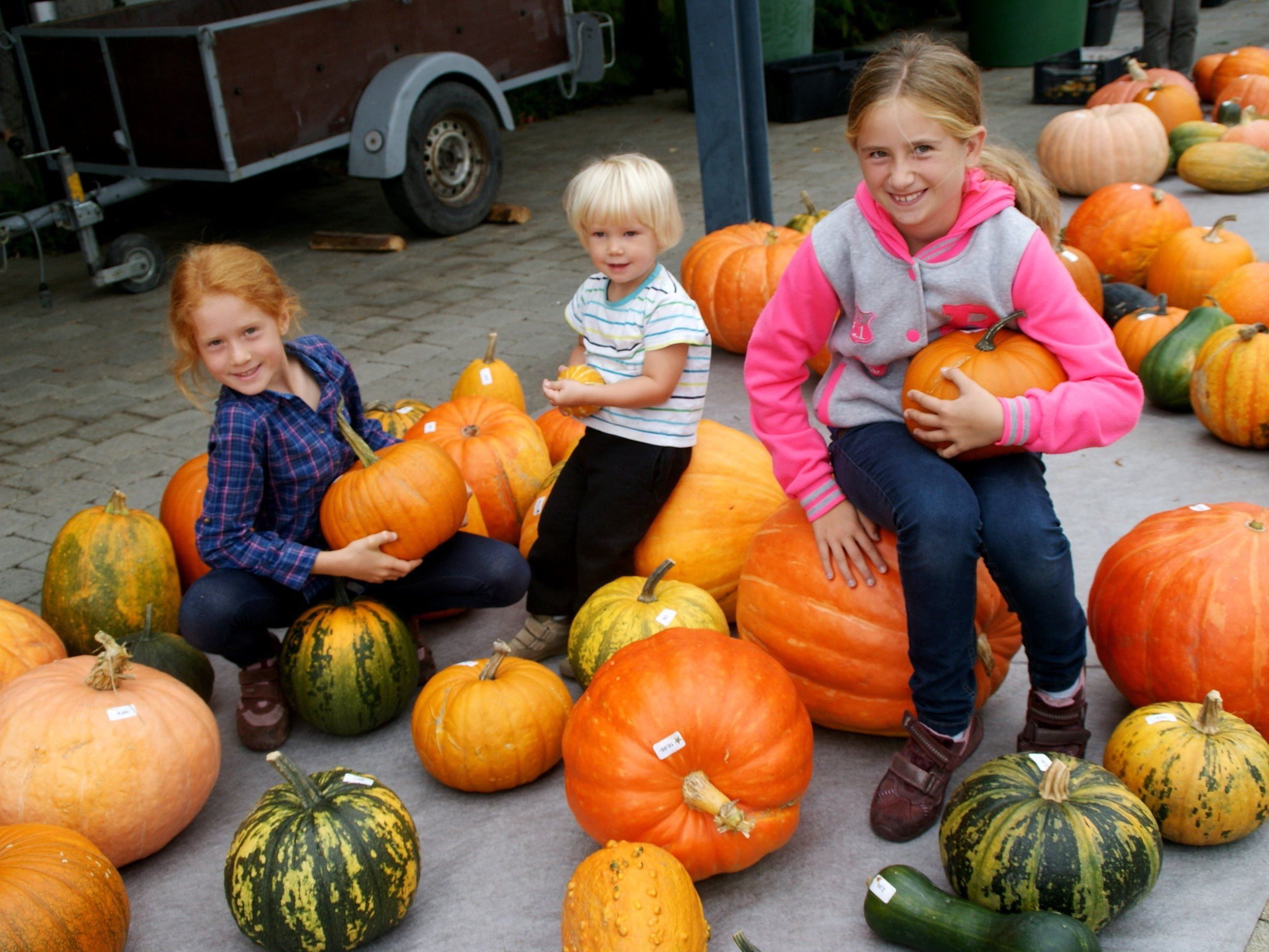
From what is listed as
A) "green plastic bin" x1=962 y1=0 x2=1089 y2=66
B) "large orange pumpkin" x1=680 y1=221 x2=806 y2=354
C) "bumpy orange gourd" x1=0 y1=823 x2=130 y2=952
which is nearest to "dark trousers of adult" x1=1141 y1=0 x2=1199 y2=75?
"green plastic bin" x1=962 y1=0 x2=1089 y2=66

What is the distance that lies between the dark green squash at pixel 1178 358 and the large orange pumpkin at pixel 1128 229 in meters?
1.17

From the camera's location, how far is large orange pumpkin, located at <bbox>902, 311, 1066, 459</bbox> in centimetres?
252

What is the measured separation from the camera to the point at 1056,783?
87.8 inches

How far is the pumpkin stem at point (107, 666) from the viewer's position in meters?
2.70

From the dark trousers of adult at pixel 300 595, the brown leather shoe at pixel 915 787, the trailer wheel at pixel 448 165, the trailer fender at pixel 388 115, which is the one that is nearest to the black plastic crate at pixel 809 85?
the trailer wheel at pixel 448 165

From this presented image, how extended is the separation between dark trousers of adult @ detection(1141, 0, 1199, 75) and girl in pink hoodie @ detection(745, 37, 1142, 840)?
8424 mm

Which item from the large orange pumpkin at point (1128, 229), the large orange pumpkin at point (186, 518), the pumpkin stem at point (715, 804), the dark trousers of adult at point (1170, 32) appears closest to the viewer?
the pumpkin stem at point (715, 804)

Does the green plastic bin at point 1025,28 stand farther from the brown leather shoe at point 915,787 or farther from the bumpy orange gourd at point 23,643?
the bumpy orange gourd at point 23,643

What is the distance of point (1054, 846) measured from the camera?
219 centimetres

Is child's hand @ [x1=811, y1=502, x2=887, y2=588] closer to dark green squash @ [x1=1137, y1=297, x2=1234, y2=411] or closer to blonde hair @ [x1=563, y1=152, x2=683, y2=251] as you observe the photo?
blonde hair @ [x1=563, y1=152, x2=683, y2=251]

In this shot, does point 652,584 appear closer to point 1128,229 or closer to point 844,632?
point 844,632

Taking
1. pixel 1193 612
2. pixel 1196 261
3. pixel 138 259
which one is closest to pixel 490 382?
pixel 1193 612

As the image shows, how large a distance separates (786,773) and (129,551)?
2.18m

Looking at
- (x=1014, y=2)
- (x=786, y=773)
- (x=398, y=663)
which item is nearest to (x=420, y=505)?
(x=398, y=663)
